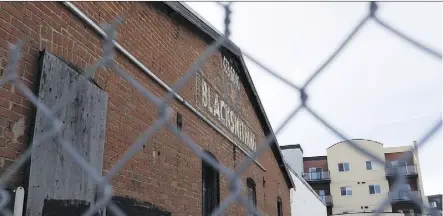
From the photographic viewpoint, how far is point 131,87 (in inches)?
190

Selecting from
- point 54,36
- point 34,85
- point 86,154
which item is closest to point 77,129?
point 86,154

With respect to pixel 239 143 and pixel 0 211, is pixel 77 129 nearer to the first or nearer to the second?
pixel 0 211

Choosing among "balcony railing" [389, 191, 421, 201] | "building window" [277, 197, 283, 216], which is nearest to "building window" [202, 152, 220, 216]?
"building window" [277, 197, 283, 216]

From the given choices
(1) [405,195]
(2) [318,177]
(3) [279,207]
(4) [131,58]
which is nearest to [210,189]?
(4) [131,58]

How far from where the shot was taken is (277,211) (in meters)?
12.7

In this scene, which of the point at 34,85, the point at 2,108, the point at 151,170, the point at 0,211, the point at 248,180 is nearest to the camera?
the point at 0,211

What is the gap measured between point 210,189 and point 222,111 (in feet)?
4.94

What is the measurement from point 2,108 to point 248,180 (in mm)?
7064

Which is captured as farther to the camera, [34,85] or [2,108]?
[34,85]

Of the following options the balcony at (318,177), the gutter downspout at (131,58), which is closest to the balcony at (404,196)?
the gutter downspout at (131,58)

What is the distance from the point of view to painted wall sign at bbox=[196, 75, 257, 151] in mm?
7121

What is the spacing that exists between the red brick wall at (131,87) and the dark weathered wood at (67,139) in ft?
0.39

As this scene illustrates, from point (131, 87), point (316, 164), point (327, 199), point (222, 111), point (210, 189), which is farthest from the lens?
point (316, 164)

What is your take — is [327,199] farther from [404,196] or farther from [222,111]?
[404,196]
